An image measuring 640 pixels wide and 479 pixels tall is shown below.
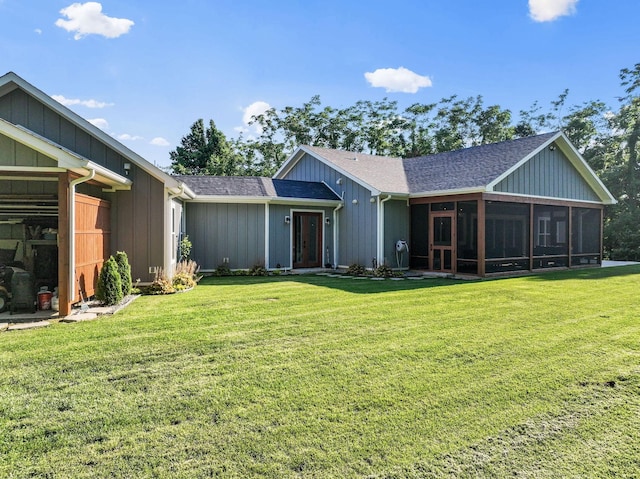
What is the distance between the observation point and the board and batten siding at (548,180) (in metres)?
13.5

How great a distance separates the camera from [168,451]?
276cm

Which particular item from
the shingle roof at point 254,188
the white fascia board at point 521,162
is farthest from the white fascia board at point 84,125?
the white fascia board at point 521,162

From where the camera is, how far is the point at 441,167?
15711 millimetres

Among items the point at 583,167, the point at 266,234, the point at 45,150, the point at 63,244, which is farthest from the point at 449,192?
the point at 45,150

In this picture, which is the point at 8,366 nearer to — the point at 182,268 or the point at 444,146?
the point at 182,268

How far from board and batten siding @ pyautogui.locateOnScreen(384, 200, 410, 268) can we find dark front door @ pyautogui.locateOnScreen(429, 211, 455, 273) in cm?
93

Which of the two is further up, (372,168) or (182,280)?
(372,168)

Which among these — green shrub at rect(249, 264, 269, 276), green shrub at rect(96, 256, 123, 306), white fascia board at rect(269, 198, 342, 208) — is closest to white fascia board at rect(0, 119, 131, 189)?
green shrub at rect(96, 256, 123, 306)

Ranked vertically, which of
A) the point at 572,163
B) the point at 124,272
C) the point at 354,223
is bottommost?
the point at 124,272

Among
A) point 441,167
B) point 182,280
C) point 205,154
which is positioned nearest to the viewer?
point 182,280

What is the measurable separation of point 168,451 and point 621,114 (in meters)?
33.1

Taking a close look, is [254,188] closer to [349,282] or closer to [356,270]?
[356,270]

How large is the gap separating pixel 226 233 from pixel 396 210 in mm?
5680

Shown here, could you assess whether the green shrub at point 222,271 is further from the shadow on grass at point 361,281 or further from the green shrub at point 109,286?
the green shrub at point 109,286
